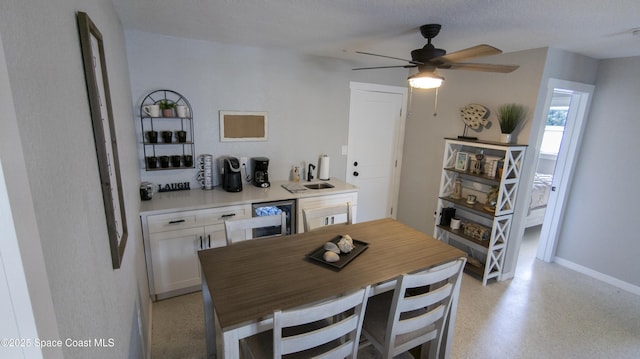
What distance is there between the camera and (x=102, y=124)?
112cm

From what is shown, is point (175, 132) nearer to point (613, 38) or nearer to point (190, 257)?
point (190, 257)

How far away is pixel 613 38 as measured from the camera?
234 centimetres

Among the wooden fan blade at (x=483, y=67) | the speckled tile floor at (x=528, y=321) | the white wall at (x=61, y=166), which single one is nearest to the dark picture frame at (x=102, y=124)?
the white wall at (x=61, y=166)

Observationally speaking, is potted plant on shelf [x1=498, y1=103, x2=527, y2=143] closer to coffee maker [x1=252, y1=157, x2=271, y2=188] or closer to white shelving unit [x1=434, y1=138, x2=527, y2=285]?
white shelving unit [x1=434, y1=138, x2=527, y2=285]

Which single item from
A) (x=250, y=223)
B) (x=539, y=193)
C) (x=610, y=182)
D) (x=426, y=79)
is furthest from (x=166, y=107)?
(x=539, y=193)

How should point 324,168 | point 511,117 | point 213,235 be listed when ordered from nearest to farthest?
point 213,235
point 511,117
point 324,168

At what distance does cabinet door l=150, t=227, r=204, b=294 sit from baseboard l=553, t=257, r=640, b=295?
4.15 m

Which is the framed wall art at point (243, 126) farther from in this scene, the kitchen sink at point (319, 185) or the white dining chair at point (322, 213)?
the white dining chair at point (322, 213)

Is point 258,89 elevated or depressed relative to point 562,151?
elevated

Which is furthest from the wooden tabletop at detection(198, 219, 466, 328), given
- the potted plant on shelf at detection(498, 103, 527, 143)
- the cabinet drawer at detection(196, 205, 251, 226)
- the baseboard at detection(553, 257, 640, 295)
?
the baseboard at detection(553, 257, 640, 295)

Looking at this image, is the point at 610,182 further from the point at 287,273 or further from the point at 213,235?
the point at 213,235

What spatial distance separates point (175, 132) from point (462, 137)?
3.06 metres

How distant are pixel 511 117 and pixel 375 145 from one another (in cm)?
171

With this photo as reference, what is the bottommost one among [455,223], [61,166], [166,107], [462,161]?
[455,223]
